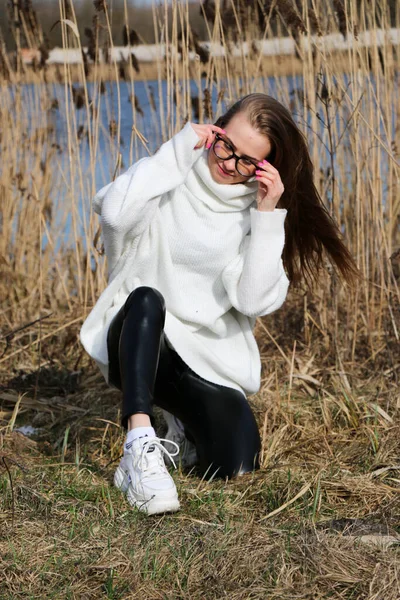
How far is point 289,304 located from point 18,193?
3.99ft

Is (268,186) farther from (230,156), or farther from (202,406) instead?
(202,406)

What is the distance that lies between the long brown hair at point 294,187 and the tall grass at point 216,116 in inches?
12.6

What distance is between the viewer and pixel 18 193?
141 inches

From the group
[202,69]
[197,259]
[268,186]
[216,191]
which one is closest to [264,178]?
[268,186]

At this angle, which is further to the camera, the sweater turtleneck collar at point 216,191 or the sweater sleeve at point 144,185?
the sweater turtleneck collar at point 216,191

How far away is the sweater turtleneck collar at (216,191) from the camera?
2080mm

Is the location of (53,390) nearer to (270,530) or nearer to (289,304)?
(289,304)

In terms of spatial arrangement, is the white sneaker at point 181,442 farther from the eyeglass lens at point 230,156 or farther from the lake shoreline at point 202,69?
the lake shoreline at point 202,69

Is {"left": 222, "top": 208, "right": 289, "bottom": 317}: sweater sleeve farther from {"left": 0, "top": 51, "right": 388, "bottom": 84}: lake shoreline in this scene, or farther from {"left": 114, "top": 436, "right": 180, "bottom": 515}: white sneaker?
{"left": 0, "top": 51, "right": 388, "bottom": 84}: lake shoreline

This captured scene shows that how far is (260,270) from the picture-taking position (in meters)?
2.04

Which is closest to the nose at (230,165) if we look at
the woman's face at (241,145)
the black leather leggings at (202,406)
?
the woman's face at (241,145)

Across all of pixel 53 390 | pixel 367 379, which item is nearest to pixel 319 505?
pixel 367 379

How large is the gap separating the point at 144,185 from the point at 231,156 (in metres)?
0.21

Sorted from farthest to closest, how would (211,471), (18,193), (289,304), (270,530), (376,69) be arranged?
(18,193)
(289,304)
(376,69)
(211,471)
(270,530)
